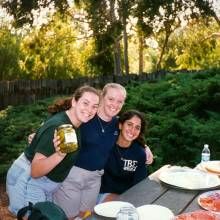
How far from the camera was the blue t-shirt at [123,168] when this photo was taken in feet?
12.7

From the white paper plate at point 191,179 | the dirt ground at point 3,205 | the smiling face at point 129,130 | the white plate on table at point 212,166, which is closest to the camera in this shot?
the white paper plate at point 191,179

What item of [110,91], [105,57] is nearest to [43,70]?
[105,57]

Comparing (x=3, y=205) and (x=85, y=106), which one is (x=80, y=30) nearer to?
(x=3, y=205)

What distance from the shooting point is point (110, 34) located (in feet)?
63.4

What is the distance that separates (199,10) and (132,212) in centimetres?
2034

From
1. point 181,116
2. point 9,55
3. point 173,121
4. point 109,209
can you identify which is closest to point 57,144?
point 109,209

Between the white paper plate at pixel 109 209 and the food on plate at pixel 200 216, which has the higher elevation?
the food on plate at pixel 200 216

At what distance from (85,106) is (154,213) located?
3.37ft

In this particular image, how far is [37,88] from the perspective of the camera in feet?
46.3

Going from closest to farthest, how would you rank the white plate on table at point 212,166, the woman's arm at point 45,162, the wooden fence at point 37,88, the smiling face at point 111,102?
the woman's arm at point 45,162 → the white plate on table at point 212,166 → the smiling face at point 111,102 → the wooden fence at point 37,88

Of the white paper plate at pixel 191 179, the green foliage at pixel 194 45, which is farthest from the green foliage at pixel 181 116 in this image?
the green foliage at pixel 194 45

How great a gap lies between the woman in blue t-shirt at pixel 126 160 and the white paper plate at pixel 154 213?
46.2 inches

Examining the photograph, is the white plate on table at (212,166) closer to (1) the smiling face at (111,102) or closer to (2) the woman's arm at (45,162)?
(1) the smiling face at (111,102)

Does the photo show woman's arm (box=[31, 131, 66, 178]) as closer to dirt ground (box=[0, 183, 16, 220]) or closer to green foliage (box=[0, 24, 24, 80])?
dirt ground (box=[0, 183, 16, 220])
